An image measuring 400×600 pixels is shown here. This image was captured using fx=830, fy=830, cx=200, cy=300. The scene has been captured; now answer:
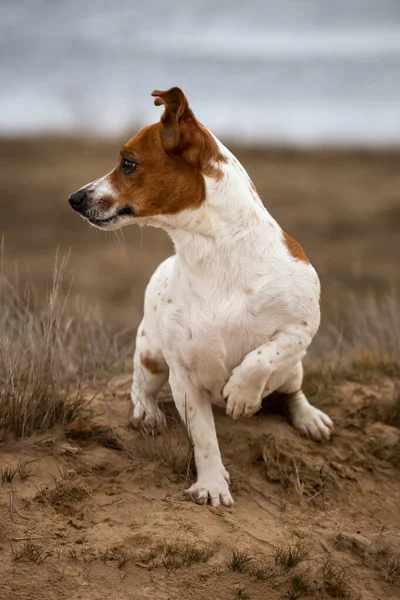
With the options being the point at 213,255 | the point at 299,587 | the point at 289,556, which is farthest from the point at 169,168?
the point at 299,587

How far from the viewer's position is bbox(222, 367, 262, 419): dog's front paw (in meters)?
5.12

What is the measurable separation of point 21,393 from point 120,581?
1848 millimetres

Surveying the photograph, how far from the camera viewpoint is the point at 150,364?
6.22 m

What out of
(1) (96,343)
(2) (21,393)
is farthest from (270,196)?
(2) (21,393)

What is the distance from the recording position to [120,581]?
15.3 ft

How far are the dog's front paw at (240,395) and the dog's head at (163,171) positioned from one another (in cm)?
111

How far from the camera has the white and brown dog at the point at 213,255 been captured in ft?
16.6

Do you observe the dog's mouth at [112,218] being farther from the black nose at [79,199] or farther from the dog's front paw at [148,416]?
the dog's front paw at [148,416]

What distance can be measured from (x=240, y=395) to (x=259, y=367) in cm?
25

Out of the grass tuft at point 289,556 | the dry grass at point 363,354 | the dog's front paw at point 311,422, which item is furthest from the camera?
the dry grass at point 363,354

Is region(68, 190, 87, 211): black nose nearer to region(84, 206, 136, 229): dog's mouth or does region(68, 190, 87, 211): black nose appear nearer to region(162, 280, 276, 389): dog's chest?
region(84, 206, 136, 229): dog's mouth

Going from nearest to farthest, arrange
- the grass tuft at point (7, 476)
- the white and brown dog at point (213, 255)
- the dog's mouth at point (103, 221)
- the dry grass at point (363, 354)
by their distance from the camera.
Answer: the white and brown dog at point (213, 255) < the dog's mouth at point (103, 221) < the grass tuft at point (7, 476) < the dry grass at point (363, 354)

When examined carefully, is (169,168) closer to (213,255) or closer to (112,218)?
(112,218)

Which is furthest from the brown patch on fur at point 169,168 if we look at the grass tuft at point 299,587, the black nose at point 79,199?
Answer: the grass tuft at point 299,587
